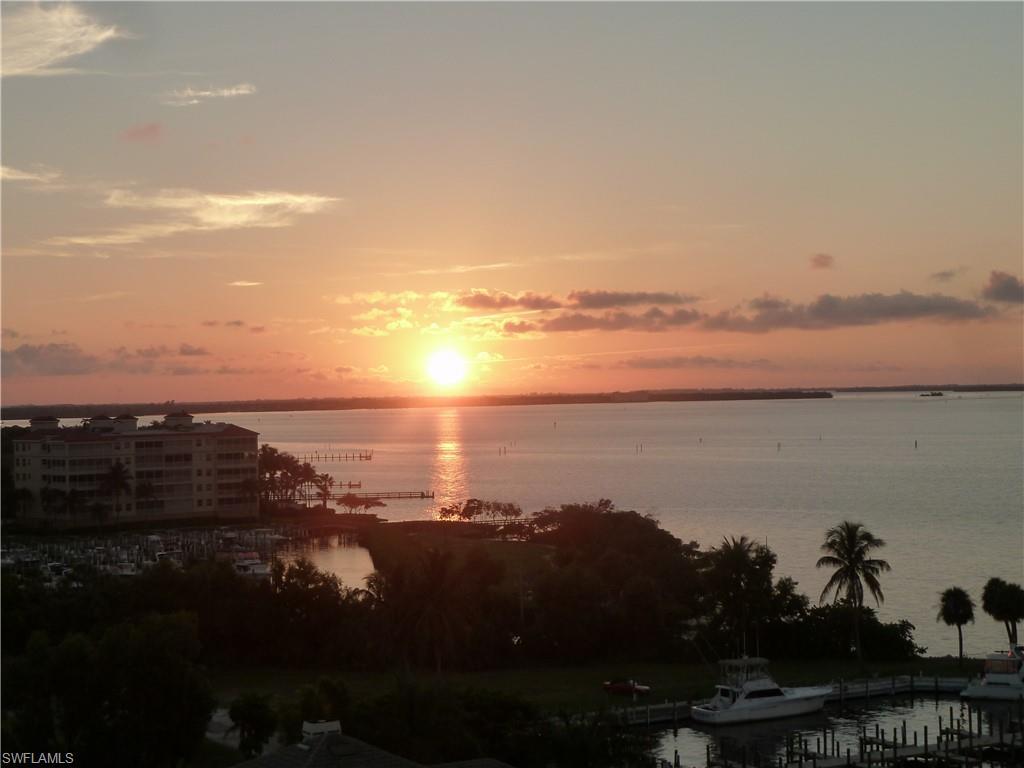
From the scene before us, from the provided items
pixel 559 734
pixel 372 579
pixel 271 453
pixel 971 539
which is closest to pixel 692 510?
pixel 971 539

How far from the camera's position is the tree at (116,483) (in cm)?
9006

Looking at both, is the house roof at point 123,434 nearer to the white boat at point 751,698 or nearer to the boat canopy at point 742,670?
the boat canopy at point 742,670

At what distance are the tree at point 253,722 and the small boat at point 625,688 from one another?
12.6 metres

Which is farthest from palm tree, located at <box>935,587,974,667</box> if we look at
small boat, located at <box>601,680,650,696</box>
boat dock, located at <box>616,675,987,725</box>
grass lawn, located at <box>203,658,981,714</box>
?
small boat, located at <box>601,680,650,696</box>

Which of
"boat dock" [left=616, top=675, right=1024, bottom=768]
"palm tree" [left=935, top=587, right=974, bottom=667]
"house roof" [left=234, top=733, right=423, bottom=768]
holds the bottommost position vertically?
"boat dock" [left=616, top=675, right=1024, bottom=768]

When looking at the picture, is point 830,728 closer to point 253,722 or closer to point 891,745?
point 891,745

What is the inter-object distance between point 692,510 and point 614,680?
7528 centimetres

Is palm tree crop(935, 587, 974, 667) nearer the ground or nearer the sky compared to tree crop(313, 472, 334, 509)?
nearer the ground

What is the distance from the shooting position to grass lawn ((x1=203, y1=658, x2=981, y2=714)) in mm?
35625

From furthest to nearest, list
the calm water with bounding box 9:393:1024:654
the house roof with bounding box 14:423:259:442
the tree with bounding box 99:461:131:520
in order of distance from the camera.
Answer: the house roof with bounding box 14:423:259:442 → the tree with bounding box 99:461:131:520 → the calm water with bounding box 9:393:1024:654

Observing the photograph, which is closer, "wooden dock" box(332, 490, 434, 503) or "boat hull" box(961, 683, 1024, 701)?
"boat hull" box(961, 683, 1024, 701)

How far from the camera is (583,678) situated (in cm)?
3925

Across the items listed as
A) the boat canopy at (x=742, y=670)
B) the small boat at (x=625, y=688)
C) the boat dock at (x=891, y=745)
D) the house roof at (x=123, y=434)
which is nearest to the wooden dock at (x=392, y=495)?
the house roof at (x=123, y=434)

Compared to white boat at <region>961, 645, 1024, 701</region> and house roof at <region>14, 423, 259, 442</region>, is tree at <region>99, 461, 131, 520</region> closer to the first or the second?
house roof at <region>14, 423, 259, 442</region>
